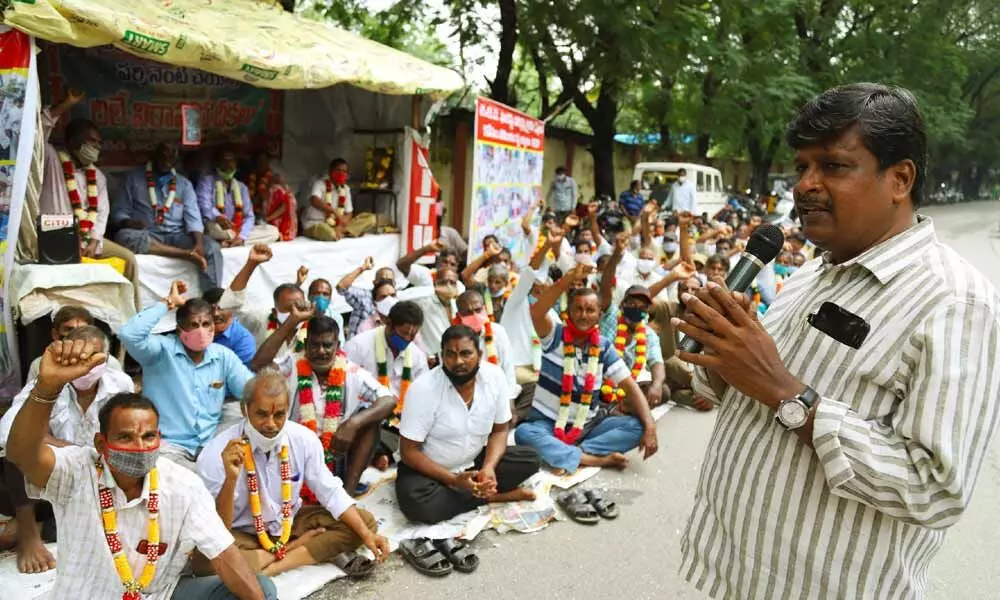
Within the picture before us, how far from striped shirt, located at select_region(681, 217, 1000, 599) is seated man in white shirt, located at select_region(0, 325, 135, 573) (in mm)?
2629

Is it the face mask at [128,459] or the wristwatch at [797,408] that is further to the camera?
the face mask at [128,459]

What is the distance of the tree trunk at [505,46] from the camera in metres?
11.1

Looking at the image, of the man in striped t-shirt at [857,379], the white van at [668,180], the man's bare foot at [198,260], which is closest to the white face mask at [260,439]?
the man in striped t-shirt at [857,379]

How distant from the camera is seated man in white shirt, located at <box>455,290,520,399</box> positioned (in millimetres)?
5121

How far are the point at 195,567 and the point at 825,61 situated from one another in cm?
2516

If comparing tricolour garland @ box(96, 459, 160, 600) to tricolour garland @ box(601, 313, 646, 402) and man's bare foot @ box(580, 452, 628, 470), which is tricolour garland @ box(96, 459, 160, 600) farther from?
tricolour garland @ box(601, 313, 646, 402)

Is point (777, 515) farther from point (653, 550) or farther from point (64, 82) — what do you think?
point (64, 82)

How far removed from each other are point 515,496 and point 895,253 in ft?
10.5

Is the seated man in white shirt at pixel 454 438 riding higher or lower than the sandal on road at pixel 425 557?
higher

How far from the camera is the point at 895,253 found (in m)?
1.49

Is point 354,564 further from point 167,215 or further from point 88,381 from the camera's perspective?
point 167,215

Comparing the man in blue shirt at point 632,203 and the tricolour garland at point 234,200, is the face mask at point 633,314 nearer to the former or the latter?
the tricolour garland at point 234,200

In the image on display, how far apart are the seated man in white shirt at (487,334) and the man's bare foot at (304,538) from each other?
188 cm

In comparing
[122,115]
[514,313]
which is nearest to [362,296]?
[514,313]
